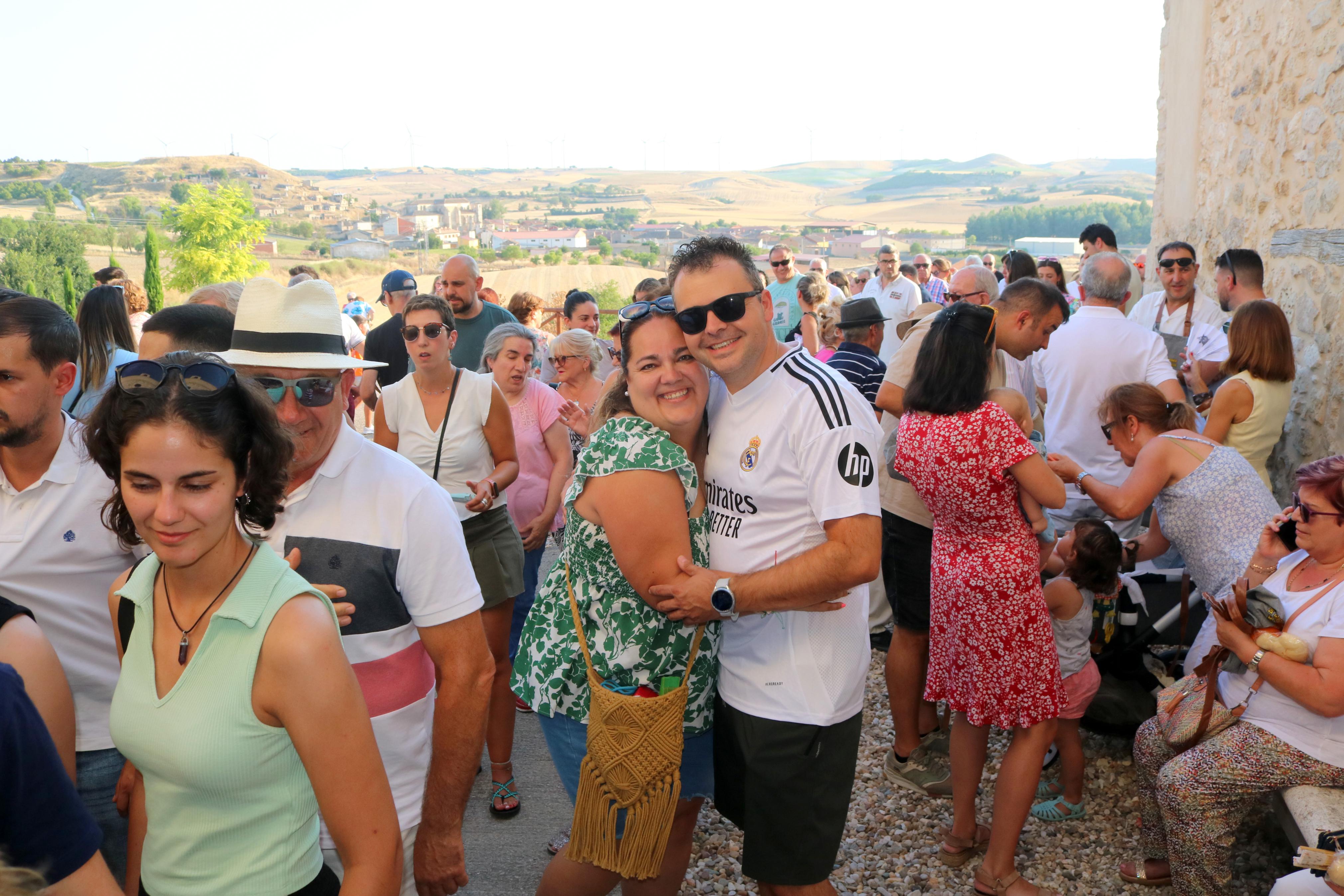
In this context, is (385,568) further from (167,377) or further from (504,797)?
(504,797)

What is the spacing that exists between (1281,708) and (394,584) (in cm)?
279

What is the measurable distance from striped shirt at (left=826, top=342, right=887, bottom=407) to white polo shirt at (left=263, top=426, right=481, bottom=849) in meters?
3.15

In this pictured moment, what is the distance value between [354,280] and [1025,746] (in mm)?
66181

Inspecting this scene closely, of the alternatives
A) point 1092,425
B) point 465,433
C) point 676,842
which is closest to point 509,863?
point 676,842

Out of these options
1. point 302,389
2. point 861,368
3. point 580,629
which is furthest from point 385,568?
point 861,368

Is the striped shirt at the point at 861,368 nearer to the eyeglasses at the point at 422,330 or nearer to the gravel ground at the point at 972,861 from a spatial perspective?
the gravel ground at the point at 972,861

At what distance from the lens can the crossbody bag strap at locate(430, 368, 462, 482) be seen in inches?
155

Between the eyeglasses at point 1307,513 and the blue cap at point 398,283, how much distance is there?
18.2 feet

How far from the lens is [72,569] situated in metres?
2.29

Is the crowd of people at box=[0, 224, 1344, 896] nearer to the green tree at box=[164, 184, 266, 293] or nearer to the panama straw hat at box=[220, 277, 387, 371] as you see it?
the panama straw hat at box=[220, 277, 387, 371]

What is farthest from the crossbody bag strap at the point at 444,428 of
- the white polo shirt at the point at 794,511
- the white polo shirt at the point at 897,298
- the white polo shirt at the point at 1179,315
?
the white polo shirt at the point at 897,298

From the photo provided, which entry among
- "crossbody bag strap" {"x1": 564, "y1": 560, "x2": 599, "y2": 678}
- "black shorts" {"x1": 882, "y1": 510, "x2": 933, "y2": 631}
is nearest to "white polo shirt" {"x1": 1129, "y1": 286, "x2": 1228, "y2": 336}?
"black shorts" {"x1": 882, "y1": 510, "x2": 933, "y2": 631}

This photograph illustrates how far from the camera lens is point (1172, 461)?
367 centimetres

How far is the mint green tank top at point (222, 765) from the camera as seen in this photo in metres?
1.53
